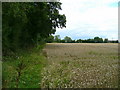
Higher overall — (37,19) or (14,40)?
(37,19)

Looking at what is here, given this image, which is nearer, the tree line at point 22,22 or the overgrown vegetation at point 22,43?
the overgrown vegetation at point 22,43

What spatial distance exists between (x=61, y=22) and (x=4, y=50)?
23189 millimetres

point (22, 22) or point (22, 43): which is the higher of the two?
point (22, 22)

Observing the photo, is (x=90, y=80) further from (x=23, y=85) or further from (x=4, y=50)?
(x=4, y=50)

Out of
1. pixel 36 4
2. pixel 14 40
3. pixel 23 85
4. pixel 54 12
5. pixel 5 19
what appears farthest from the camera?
pixel 54 12

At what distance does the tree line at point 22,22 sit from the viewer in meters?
12.1

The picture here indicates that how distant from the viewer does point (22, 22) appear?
57.7ft

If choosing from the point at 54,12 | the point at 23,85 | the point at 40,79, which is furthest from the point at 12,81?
the point at 54,12

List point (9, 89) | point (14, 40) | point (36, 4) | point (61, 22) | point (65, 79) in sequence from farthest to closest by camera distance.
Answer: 1. point (61, 22)
2. point (36, 4)
3. point (14, 40)
4. point (65, 79)
5. point (9, 89)

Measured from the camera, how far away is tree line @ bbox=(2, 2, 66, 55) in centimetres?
1209

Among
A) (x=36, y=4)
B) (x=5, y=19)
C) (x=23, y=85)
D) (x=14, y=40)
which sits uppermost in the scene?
(x=36, y=4)

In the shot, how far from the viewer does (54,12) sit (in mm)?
32156

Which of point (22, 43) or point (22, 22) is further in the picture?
point (22, 43)

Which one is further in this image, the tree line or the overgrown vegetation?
the tree line
